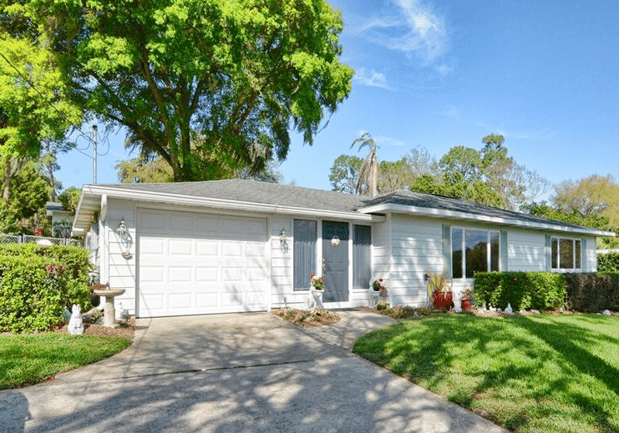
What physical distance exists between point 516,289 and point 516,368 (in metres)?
6.41

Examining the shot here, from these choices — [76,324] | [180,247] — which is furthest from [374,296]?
[76,324]

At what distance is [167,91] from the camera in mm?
18594

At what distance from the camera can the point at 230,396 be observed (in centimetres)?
369

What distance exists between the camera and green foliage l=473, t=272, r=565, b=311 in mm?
10148

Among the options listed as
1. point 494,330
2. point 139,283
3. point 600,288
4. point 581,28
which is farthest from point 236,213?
point 581,28

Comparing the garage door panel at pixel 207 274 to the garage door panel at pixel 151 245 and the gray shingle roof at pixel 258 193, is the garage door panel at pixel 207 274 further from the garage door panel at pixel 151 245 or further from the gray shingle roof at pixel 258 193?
the gray shingle roof at pixel 258 193

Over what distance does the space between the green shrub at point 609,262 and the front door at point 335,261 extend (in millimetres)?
16767

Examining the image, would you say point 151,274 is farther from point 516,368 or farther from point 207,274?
point 516,368

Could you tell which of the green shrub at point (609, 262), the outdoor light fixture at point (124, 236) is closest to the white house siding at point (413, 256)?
the outdoor light fixture at point (124, 236)

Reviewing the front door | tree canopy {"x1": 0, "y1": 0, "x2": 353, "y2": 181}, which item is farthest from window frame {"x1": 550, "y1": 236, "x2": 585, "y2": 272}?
tree canopy {"x1": 0, "y1": 0, "x2": 353, "y2": 181}

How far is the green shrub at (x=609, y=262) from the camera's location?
1947 cm

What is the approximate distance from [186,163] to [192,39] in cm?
519

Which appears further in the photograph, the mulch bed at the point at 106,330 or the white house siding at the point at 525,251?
the white house siding at the point at 525,251

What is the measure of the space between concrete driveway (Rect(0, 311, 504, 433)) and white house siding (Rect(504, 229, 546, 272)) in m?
9.19
